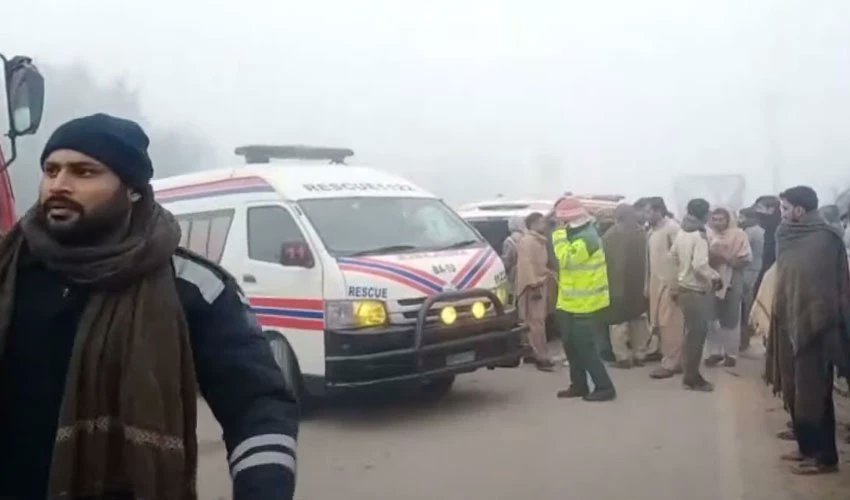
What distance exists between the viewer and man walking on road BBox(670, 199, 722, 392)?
8.47 meters

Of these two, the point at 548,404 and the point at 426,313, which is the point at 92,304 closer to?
the point at 426,313

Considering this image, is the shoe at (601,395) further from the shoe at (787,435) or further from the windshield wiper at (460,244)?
the shoe at (787,435)

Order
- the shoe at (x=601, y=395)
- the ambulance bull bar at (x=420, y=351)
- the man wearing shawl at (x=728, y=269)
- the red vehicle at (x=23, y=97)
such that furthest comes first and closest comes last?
the man wearing shawl at (x=728, y=269)
the shoe at (x=601, y=395)
the ambulance bull bar at (x=420, y=351)
the red vehicle at (x=23, y=97)

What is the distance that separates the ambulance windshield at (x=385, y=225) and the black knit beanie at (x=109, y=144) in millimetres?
5421

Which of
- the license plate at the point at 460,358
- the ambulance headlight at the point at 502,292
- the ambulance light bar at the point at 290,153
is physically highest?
the ambulance light bar at the point at 290,153

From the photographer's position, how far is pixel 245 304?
2252 mm

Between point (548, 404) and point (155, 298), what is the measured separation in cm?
643

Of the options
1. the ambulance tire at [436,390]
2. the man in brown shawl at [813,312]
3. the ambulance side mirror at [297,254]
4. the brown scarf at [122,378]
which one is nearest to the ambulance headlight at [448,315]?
the ambulance side mirror at [297,254]

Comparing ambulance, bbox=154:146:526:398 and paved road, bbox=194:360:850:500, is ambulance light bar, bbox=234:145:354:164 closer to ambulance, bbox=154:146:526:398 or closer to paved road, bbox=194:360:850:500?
ambulance, bbox=154:146:526:398

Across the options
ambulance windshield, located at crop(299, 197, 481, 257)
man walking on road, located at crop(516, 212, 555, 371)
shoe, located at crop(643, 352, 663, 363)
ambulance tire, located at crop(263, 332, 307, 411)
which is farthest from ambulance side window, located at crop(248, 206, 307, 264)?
shoe, located at crop(643, 352, 663, 363)

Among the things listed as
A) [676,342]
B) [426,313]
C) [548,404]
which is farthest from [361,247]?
[676,342]

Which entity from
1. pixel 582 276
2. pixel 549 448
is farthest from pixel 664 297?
pixel 549 448

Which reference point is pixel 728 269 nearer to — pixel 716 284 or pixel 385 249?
pixel 716 284

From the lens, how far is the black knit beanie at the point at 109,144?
2.08 meters
